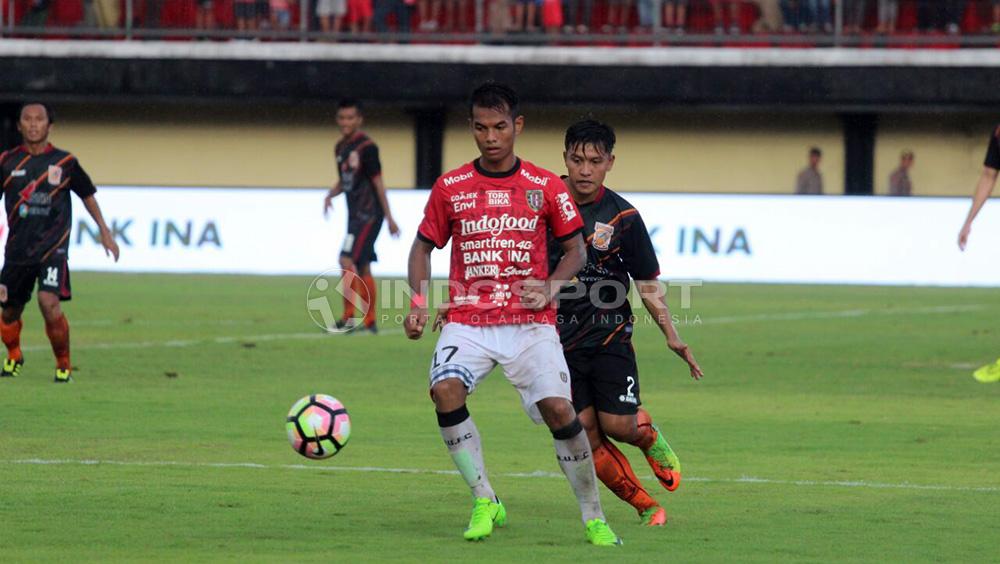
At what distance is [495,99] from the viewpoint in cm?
704

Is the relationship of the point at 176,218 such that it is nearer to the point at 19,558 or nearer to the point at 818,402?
the point at 818,402

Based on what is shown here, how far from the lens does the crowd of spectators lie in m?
31.6

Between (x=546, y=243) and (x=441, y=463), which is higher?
(x=546, y=243)

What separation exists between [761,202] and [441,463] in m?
16.5

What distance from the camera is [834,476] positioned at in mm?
9062

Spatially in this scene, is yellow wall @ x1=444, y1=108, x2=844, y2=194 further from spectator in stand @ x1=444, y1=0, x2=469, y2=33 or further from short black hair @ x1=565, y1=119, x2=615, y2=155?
short black hair @ x1=565, y1=119, x2=615, y2=155

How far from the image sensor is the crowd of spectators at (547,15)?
1244 inches

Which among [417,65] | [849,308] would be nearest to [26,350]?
[849,308]

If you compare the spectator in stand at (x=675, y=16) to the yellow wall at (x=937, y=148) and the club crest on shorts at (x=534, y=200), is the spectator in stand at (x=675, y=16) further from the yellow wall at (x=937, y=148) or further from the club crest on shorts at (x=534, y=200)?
the club crest on shorts at (x=534, y=200)

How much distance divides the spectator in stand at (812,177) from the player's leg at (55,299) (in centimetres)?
2160

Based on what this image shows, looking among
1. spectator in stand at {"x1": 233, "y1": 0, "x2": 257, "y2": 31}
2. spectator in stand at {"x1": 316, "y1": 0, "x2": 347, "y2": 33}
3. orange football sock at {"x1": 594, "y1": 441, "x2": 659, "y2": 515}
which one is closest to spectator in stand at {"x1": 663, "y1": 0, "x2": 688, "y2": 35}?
spectator in stand at {"x1": 316, "y1": 0, "x2": 347, "y2": 33}

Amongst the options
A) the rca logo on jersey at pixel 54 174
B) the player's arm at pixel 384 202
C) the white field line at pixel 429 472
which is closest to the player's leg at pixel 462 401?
the white field line at pixel 429 472

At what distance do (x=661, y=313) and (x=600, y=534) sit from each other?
1.20 metres

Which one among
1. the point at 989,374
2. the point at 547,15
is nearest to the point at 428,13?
the point at 547,15
